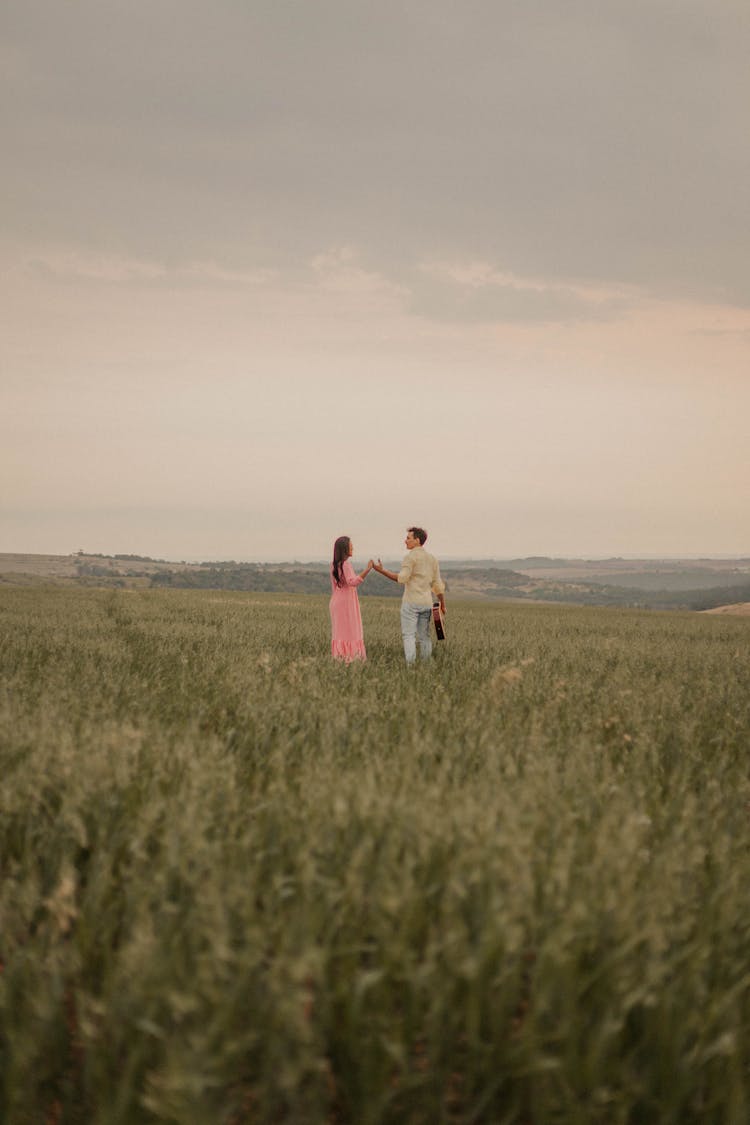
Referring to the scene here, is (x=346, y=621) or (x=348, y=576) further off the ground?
(x=348, y=576)

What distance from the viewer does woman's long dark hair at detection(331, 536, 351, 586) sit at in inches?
423

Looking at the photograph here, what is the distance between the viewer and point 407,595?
11164mm

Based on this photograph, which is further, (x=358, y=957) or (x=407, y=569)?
(x=407, y=569)

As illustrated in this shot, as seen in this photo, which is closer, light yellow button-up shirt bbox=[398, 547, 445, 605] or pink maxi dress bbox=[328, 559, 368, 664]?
light yellow button-up shirt bbox=[398, 547, 445, 605]

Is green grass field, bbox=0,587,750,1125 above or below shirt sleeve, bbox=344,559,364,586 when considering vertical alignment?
below

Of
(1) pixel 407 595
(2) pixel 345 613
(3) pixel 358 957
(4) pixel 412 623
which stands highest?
(1) pixel 407 595

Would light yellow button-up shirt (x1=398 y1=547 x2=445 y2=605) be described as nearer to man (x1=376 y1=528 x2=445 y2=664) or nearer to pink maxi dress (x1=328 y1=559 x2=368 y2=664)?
man (x1=376 y1=528 x2=445 y2=664)

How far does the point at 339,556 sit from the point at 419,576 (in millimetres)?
1258

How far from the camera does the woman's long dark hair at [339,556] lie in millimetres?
10750

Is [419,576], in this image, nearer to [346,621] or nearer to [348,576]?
[348,576]

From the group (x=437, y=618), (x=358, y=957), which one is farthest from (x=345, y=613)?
(x=358, y=957)

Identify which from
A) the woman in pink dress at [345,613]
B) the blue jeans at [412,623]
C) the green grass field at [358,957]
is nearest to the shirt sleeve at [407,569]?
the blue jeans at [412,623]

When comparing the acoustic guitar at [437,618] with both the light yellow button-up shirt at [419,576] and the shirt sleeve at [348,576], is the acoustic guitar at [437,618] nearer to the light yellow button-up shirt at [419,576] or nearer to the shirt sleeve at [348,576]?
the light yellow button-up shirt at [419,576]

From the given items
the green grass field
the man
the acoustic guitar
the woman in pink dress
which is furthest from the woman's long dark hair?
the green grass field
